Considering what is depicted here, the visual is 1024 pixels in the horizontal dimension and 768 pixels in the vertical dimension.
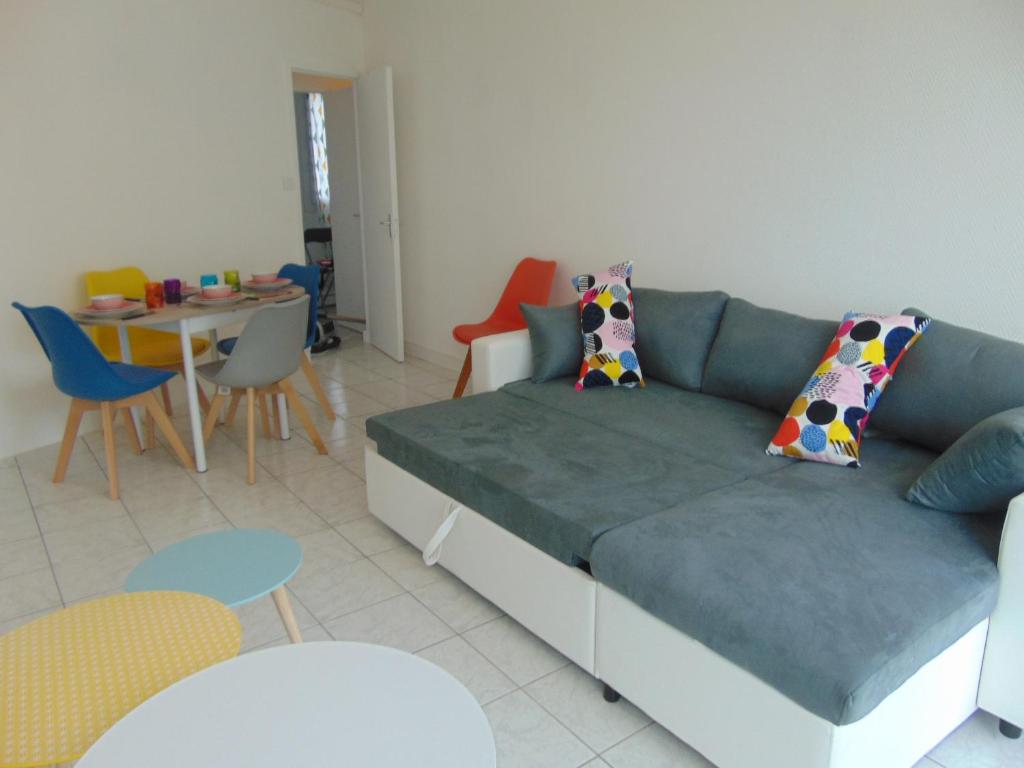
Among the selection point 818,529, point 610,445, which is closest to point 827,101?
point 610,445

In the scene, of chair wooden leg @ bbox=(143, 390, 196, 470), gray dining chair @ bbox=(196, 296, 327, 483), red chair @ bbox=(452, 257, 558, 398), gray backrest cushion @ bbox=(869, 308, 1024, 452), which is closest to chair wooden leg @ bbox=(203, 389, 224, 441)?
gray dining chair @ bbox=(196, 296, 327, 483)

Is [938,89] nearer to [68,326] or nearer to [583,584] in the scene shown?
[583,584]

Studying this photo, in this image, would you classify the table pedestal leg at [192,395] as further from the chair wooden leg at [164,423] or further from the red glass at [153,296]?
the red glass at [153,296]

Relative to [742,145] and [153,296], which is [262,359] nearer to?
[153,296]

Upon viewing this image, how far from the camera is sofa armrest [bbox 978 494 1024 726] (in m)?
1.59

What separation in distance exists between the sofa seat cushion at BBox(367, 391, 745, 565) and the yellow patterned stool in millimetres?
836

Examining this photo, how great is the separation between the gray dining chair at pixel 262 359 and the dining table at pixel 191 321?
0.37 feet

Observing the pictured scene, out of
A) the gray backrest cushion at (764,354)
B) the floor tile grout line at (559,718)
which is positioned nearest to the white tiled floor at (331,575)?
the floor tile grout line at (559,718)

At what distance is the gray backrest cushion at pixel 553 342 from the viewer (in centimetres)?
305

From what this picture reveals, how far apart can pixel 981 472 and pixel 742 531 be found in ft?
1.86

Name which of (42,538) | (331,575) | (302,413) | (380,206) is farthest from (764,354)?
(380,206)

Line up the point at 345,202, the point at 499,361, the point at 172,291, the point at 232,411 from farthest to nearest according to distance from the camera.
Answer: the point at 345,202, the point at 232,411, the point at 172,291, the point at 499,361

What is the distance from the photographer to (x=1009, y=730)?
173 cm

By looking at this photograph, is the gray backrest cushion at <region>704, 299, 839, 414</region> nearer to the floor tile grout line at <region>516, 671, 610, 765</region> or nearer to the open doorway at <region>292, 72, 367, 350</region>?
the floor tile grout line at <region>516, 671, 610, 765</region>
